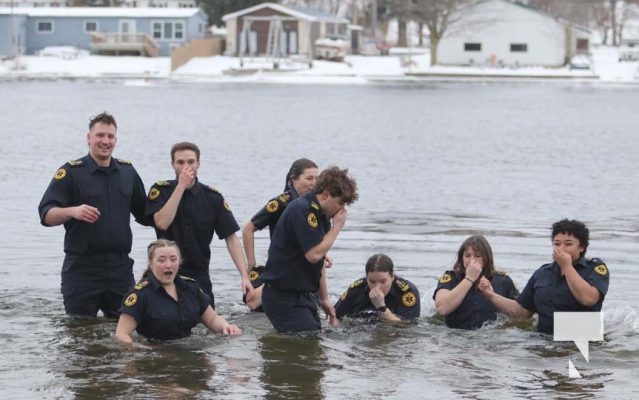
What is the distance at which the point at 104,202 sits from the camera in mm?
11023

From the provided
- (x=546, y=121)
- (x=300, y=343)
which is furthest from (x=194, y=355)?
(x=546, y=121)

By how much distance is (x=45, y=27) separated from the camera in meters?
101

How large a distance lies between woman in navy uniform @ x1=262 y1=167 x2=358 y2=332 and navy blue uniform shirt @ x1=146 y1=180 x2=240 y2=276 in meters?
0.83

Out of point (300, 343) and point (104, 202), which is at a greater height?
point (104, 202)

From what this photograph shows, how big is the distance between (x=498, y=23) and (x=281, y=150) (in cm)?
6059

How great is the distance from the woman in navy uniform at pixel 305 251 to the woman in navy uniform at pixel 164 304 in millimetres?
491

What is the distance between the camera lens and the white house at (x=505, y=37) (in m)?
96.3

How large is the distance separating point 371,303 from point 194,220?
6.10 feet

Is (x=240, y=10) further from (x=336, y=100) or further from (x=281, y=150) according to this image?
(x=281, y=150)

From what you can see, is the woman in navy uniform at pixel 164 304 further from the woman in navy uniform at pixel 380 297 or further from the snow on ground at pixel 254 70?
the snow on ground at pixel 254 70

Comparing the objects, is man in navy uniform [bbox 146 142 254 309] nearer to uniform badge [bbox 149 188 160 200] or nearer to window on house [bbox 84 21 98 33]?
uniform badge [bbox 149 188 160 200]

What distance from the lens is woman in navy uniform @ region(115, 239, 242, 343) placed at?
1033 centimetres

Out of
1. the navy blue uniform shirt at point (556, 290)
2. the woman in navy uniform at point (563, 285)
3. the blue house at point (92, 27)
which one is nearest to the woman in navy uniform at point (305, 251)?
the woman in navy uniform at point (563, 285)

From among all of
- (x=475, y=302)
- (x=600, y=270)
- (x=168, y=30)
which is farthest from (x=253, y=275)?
(x=168, y=30)
